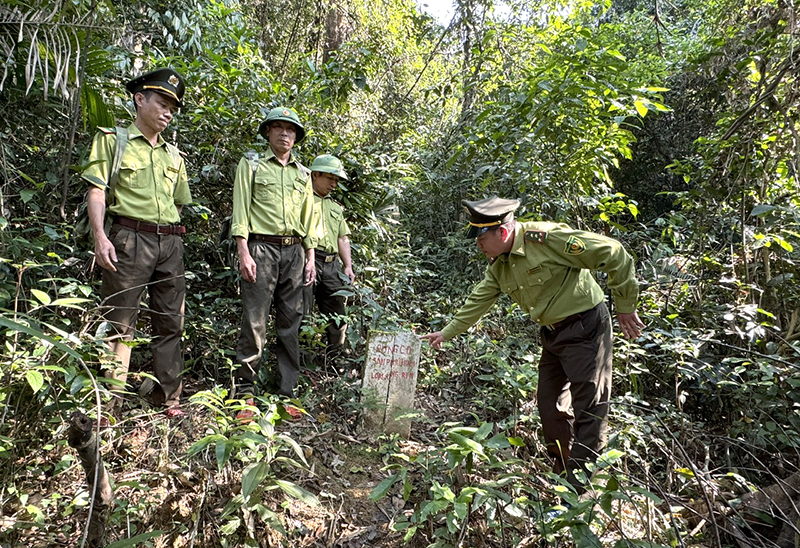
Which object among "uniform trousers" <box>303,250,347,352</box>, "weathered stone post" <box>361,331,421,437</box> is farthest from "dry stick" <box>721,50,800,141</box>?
"uniform trousers" <box>303,250,347,352</box>

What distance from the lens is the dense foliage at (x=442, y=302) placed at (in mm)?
2148

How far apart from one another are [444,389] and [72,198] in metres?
3.71

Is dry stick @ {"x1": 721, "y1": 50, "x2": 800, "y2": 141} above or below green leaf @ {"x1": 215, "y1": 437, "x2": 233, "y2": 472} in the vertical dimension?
above

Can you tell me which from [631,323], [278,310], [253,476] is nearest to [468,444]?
[253,476]

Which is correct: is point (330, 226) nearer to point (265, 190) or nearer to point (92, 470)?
point (265, 190)

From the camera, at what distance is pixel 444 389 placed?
182 inches

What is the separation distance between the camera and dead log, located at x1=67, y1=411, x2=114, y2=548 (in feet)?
5.50

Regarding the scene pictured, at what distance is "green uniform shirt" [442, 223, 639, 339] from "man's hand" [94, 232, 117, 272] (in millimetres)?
2424

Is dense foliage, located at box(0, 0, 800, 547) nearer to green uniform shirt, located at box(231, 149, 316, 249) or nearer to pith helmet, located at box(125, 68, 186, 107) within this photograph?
pith helmet, located at box(125, 68, 186, 107)

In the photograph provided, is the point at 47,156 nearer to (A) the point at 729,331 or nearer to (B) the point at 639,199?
(A) the point at 729,331

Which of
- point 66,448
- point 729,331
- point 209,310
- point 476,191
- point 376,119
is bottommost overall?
point 66,448

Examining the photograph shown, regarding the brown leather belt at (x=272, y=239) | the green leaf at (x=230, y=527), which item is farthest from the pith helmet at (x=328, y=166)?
the green leaf at (x=230, y=527)

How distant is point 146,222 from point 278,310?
3.78 ft

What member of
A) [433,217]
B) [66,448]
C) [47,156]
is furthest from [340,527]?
[433,217]
